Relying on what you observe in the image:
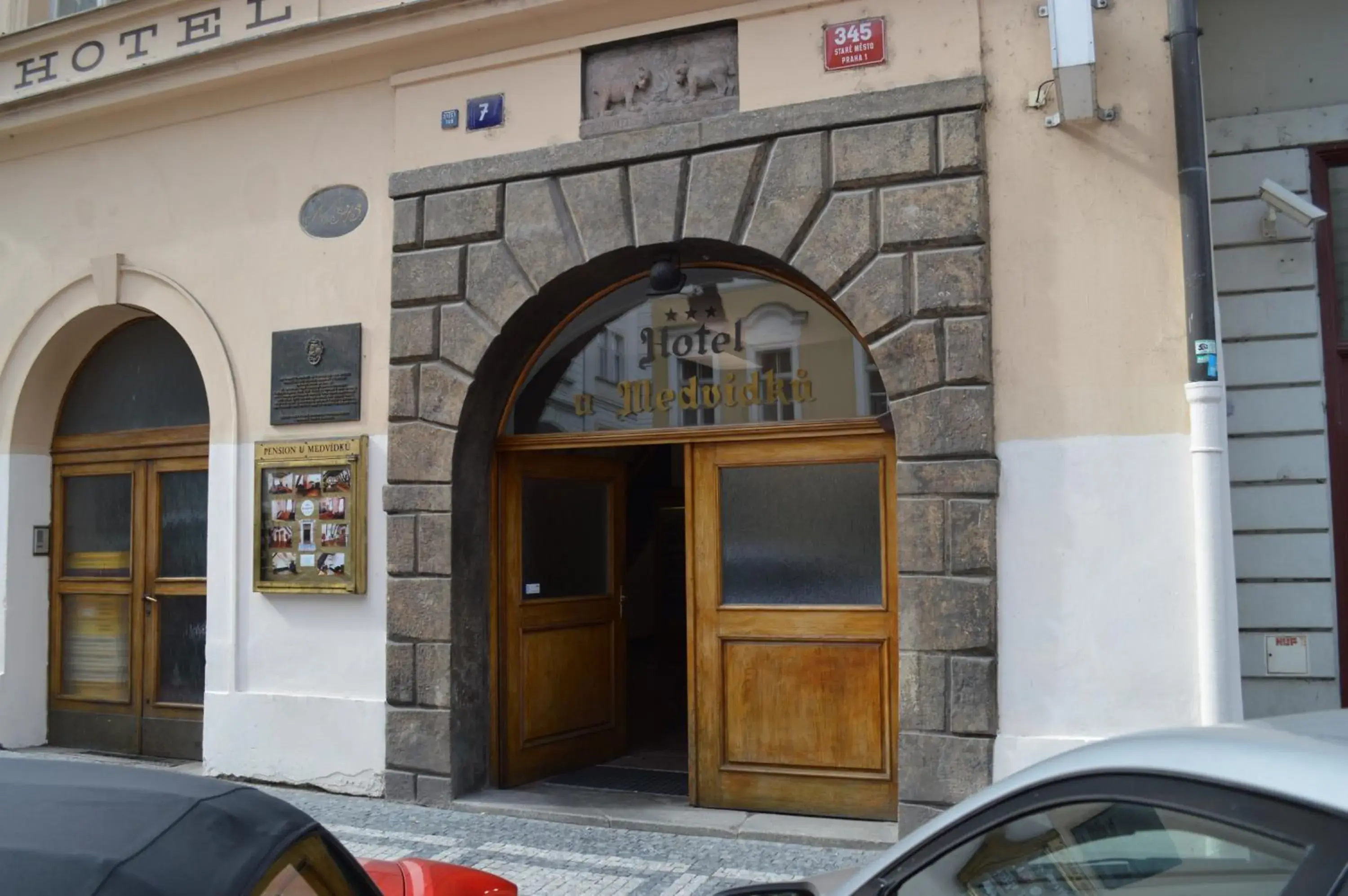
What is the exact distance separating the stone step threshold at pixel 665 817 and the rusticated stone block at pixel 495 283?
2.86 metres

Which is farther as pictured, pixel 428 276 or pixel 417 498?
pixel 428 276

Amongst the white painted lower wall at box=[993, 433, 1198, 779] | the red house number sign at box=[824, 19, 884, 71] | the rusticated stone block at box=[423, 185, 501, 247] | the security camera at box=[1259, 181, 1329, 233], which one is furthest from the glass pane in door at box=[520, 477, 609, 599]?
the security camera at box=[1259, 181, 1329, 233]

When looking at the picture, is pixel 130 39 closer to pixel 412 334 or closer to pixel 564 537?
pixel 412 334

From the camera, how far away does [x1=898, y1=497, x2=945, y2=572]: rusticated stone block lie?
19.7 feet

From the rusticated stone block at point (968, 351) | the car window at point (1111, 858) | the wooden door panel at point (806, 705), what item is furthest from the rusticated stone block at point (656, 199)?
the car window at point (1111, 858)

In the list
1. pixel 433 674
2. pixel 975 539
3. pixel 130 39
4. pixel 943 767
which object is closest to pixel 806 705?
pixel 943 767

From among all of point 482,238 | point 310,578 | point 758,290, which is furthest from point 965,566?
point 310,578

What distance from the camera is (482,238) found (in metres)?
7.27

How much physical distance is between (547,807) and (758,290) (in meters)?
3.28

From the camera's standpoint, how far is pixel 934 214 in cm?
614

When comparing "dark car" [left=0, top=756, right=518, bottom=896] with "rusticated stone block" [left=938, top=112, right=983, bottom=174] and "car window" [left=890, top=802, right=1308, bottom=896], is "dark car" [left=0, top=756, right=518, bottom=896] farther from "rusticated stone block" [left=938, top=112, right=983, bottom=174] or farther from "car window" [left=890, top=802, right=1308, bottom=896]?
"rusticated stone block" [left=938, top=112, right=983, bottom=174]

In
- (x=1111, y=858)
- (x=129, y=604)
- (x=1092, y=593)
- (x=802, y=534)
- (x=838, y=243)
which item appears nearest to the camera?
(x=1111, y=858)

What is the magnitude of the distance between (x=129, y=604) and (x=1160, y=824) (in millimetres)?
8564

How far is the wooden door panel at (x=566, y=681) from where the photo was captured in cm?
765
